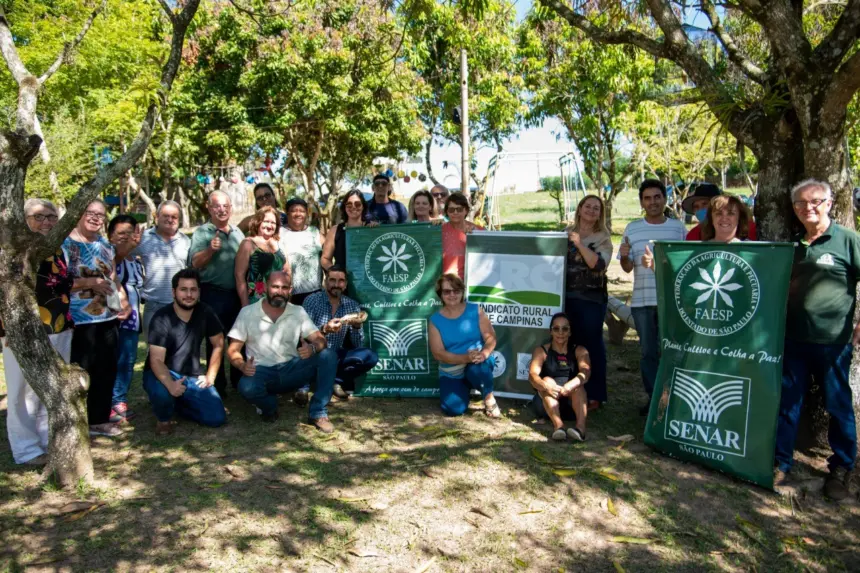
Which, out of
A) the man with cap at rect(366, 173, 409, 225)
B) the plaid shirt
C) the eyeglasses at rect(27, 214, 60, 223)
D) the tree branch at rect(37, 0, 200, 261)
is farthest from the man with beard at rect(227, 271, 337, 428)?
the man with cap at rect(366, 173, 409, 225)

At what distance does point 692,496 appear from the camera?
4.10 meters

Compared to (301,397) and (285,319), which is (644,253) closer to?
(285,319)

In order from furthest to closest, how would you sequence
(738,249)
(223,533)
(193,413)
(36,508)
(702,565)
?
1. (193,413)
2. (738,249)
3. (36,508)
4. (223,533)
5. (702,565)

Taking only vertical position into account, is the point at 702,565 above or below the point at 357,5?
below

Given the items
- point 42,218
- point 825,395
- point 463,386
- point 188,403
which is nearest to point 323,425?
point 188,403

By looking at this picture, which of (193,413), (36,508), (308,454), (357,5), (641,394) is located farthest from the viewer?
(357,5)

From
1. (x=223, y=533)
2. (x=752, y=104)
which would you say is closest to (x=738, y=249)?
(x=752, y=104)

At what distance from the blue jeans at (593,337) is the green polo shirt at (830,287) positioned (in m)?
1.62

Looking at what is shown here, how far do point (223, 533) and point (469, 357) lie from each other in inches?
93.6

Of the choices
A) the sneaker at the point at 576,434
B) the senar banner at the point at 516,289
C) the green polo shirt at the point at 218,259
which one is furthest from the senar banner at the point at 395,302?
the sneaker at the point at 576,434

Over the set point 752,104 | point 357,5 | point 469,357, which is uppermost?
point 357,5

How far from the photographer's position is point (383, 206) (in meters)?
6.93

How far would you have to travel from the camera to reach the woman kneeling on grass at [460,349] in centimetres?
546

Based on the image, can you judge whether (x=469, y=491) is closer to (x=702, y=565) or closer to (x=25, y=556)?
(x=702, y=565)
